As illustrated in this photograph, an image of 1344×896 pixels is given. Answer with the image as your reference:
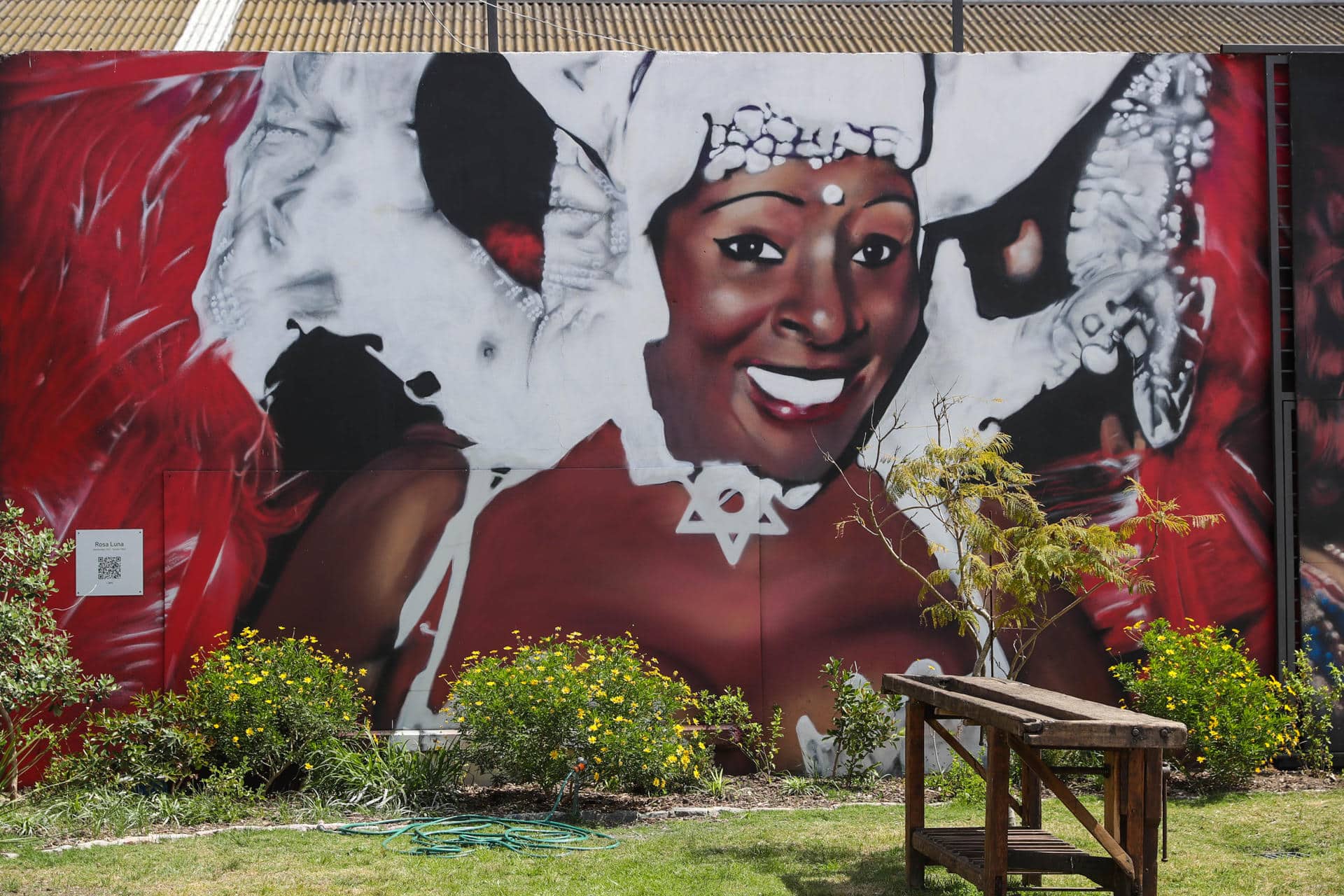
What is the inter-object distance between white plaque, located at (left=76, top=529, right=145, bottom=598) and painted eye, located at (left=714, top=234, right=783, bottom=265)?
4998mm

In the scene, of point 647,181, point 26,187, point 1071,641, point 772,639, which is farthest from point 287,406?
point 1071,641

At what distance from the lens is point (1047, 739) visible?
5.64m

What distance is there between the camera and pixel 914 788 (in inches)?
283

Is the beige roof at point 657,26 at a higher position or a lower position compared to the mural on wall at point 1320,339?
higher

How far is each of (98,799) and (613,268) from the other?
17.1 ft

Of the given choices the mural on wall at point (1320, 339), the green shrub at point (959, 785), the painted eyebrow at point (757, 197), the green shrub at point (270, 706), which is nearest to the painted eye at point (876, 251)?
the painted eyebrow at point (757, 197)

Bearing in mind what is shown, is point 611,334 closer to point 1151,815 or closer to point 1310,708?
point 1151,815

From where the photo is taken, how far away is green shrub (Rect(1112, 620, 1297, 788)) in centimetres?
941

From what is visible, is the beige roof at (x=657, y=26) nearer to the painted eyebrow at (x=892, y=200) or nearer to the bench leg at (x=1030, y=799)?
the painted eyebrow at (x=892, y=200)

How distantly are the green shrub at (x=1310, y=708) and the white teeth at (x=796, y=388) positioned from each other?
4.12 m

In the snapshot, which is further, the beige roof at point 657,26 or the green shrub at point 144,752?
the beige roof at point 657,26

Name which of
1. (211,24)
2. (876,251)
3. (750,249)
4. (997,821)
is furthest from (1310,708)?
(211,24)

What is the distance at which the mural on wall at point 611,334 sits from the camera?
997 cm

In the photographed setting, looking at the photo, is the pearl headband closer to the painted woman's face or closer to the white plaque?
the painted woman's face
